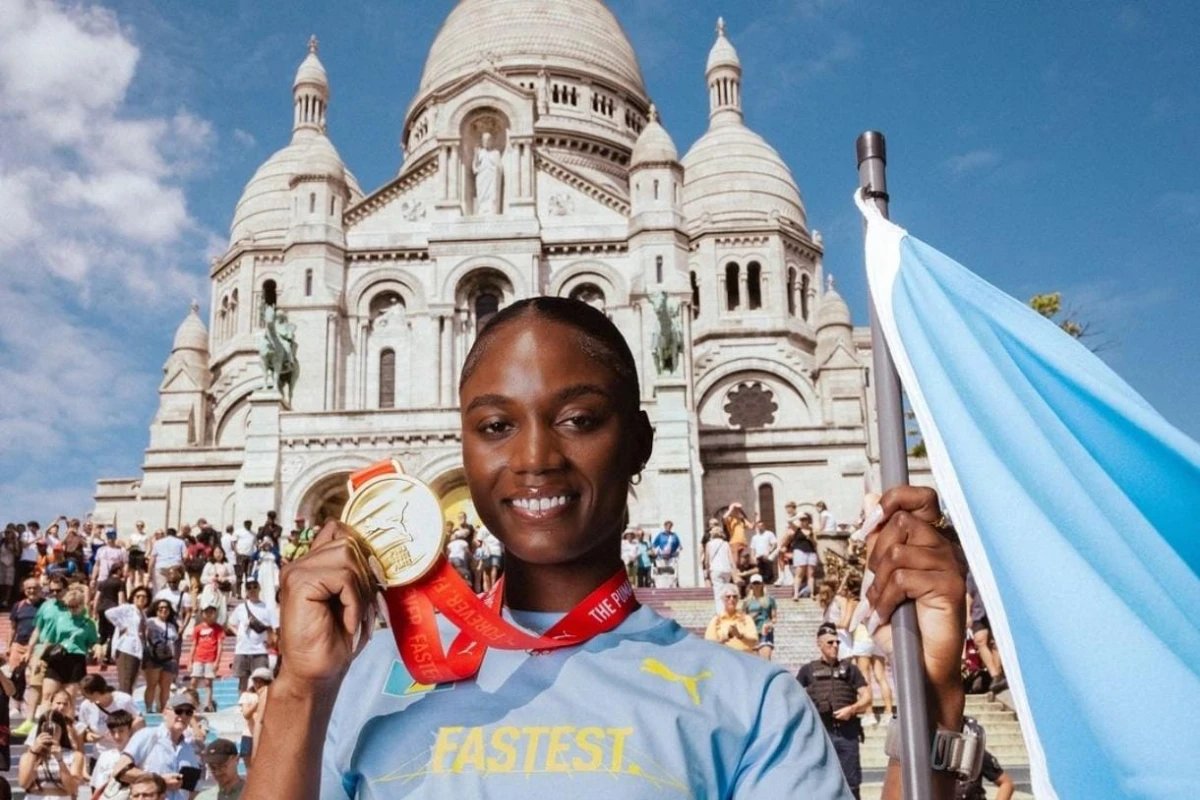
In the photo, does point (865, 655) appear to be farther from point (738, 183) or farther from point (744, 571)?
point (738, 183)

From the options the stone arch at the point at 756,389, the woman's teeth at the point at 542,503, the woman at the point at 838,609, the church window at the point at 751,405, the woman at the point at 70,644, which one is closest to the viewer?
the woman's teeth at the point at 542,503

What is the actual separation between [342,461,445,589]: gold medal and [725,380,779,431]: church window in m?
34.8

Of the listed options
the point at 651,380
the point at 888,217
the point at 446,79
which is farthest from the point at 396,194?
the point at 888,217

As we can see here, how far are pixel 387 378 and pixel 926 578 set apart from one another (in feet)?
99.3

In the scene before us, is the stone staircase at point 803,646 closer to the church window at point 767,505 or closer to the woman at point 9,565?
the woman at point 9,565

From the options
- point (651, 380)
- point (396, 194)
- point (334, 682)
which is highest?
point (396, 194)

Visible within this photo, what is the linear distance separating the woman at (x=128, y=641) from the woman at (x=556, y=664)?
10.9 meters

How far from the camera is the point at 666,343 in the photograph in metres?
27.9

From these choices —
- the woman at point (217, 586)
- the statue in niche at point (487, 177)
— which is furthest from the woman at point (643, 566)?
the statue in niche at point (487, 177)

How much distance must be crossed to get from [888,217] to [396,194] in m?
31.5

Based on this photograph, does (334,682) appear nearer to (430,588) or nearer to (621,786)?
(430,588)

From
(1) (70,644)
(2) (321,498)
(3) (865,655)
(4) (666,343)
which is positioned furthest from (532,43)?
(3) (865,655)

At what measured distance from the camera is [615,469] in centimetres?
204

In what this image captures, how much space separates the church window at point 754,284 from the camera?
127 feet
